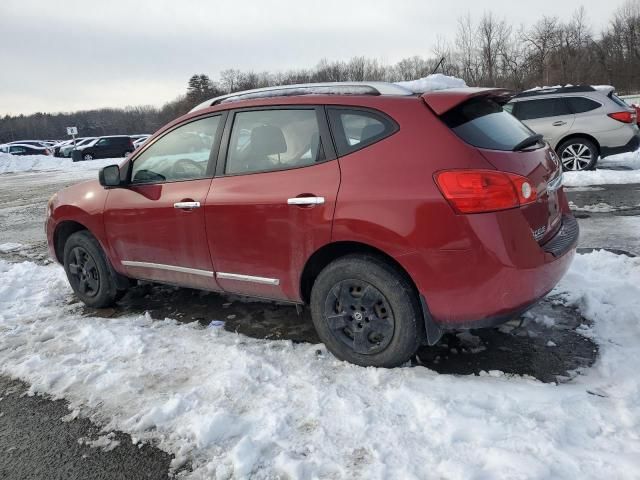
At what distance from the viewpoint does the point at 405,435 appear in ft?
8.16

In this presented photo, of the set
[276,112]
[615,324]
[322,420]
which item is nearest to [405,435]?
[322,420]

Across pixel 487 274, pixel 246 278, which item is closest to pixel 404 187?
pixel 487 274

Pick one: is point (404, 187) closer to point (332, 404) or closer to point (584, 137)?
point (332, 404)

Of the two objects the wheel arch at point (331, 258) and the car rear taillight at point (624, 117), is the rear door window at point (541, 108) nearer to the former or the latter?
the car rear taillight at point (624, 117)

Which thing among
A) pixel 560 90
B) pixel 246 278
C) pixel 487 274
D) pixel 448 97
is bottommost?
pixel 246 278

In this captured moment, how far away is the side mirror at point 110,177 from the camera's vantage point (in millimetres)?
4223

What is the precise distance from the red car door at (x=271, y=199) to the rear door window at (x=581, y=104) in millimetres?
9458

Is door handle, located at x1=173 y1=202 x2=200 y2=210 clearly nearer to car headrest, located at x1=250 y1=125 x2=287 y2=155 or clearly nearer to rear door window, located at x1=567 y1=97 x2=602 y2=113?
car headrest, located at x1=250 y1=125 x2=287 y2=155

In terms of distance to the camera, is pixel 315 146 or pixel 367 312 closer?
pixel 367 312

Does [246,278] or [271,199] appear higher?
[271,199]

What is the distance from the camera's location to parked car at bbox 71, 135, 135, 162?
32281 millimetres

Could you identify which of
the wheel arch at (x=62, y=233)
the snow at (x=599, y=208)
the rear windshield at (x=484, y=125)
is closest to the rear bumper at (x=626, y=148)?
the snow at (x=599, y=208)

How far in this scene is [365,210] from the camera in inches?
116

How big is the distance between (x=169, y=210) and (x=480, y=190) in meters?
2.35
